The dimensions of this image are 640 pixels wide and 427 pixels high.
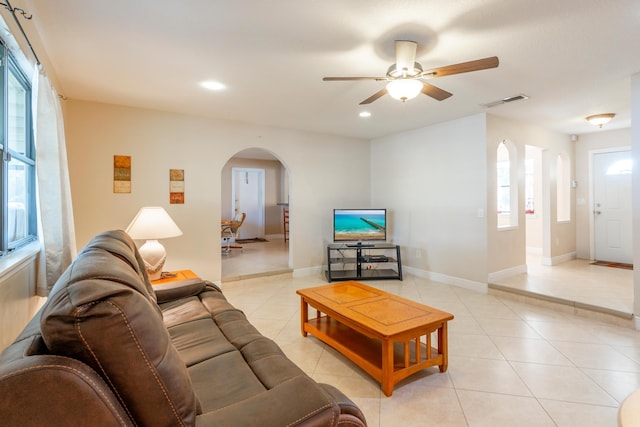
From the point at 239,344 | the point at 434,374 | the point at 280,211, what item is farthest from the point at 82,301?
the point at 280,211

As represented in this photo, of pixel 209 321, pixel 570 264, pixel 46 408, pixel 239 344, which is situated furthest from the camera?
pixel 570 264

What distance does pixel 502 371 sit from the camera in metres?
2.30

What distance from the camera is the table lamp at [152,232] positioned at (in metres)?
2.88

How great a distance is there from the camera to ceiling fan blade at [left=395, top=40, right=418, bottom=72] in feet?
7.34

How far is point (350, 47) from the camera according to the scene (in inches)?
94.5

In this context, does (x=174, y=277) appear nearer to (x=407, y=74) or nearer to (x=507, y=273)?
(x=407, y=74)

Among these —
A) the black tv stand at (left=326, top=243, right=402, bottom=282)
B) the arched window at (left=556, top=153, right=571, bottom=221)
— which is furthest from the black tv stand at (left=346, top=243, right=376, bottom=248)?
the arched window at (left=556, top=153, right=571, bottom=221)

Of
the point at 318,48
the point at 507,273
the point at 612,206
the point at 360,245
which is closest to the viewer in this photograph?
the point at 318,48

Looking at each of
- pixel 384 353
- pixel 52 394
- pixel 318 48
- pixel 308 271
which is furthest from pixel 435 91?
pixel 308 271

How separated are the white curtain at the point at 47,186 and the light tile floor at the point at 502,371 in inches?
70.0

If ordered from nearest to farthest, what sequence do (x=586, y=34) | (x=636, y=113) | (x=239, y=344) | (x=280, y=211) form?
(x=239, y=344) < (x=586, y=34) < (x=636, y=113) < (x=280, y=211)

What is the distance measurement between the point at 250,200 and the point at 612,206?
8.03m

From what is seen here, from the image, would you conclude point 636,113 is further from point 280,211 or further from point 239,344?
point 280,211

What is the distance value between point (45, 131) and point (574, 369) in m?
4.10
